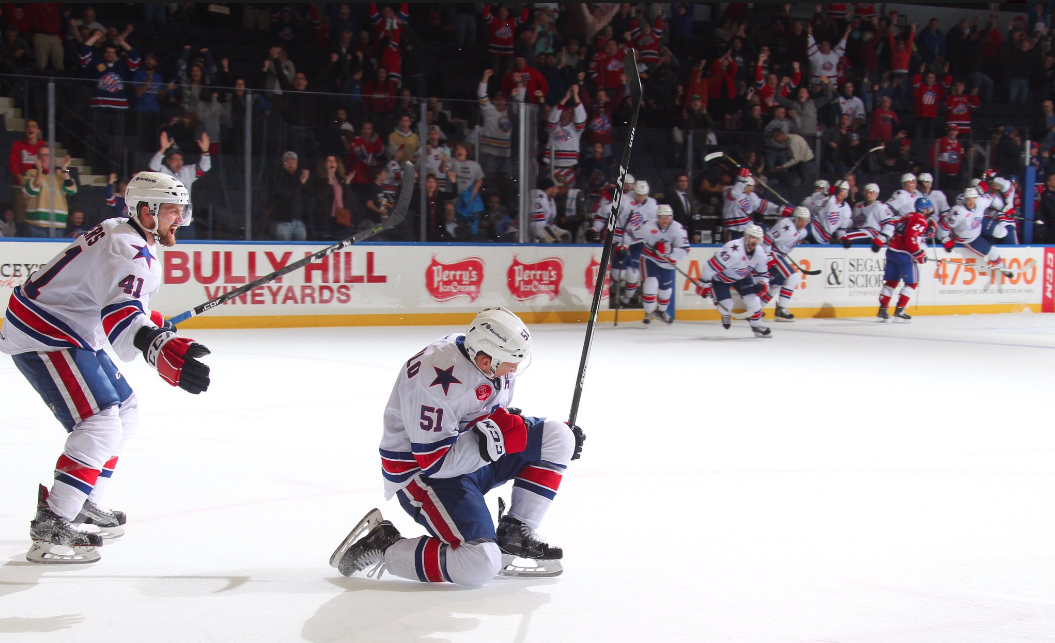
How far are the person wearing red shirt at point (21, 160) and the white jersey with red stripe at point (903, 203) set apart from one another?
9340 millimetres

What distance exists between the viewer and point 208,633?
2.58m

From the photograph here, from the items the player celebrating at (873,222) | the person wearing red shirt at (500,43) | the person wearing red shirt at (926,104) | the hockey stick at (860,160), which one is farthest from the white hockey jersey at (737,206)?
the person wearing red shirt at (926,104)

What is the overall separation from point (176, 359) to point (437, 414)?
0.71 meters

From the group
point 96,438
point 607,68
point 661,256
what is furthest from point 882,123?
point 96,438

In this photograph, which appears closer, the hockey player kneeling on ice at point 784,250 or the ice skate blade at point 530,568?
the ice skate blade at point 530,568

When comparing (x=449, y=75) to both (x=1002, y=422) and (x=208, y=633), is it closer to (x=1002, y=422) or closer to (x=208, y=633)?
(x=1002, y=422)

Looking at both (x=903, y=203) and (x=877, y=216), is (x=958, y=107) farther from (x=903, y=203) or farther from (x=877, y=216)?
(x=877, y=216)

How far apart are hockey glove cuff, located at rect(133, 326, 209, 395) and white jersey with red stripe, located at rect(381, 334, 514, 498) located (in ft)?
1.75

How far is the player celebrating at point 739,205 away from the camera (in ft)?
42.1

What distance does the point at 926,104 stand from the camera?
16141 millimetres

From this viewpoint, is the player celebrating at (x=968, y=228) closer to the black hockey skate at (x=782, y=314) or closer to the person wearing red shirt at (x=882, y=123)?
the person wearing red shirt at (x=882, y=123)

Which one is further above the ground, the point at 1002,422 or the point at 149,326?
the point at 149,326

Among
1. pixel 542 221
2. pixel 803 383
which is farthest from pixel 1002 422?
pixel 542 221

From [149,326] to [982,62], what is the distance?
55.7 feet
